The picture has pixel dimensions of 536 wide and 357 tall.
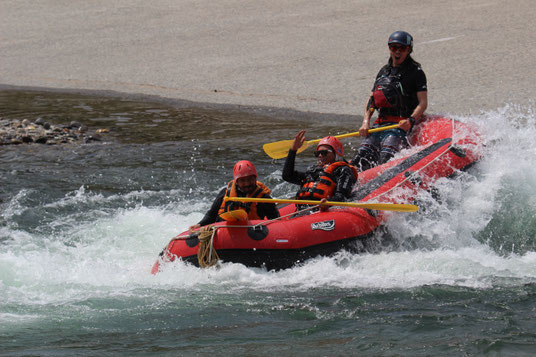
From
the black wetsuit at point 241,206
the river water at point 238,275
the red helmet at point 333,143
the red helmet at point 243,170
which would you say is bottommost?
the river water at point 238,275

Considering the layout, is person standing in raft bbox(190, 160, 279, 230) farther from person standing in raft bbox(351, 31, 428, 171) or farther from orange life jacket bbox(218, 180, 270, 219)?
person standing in raft bbox(351, 31, 428, 171)

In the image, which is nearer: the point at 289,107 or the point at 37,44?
the point at 289,107

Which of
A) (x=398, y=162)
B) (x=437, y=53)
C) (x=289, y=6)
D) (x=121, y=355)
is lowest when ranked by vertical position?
(x=121, y=355)

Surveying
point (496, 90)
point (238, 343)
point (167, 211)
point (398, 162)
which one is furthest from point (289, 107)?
point (238, 343)

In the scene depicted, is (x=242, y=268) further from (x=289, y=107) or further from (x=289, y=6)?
(x=289, y=6)

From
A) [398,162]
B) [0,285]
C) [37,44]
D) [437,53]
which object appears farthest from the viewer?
[37,44]

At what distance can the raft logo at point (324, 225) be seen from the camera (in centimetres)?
732

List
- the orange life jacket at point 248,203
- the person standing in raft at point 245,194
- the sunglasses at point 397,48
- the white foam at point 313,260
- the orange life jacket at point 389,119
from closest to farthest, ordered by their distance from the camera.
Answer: the white foam at point 313,260 → the person standing in raft at point 245,194 → the orange life jacket at point 248,203 → the sunglasses at point 397,48 → the orange life jacket at point 389,119

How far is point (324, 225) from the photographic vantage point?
7.33 metres

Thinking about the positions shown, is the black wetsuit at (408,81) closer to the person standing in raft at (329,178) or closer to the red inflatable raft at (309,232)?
the red inflatable raft at (309,232)

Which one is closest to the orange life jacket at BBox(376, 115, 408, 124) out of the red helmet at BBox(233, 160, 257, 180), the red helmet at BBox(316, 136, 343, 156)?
the red helmet at BBox(316, 136, 343, 156)

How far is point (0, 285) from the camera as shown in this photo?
23.1ft

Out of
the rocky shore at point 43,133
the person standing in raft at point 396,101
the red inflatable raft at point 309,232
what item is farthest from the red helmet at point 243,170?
the rocky shore at point 43,133

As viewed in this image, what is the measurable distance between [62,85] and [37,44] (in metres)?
4.30
